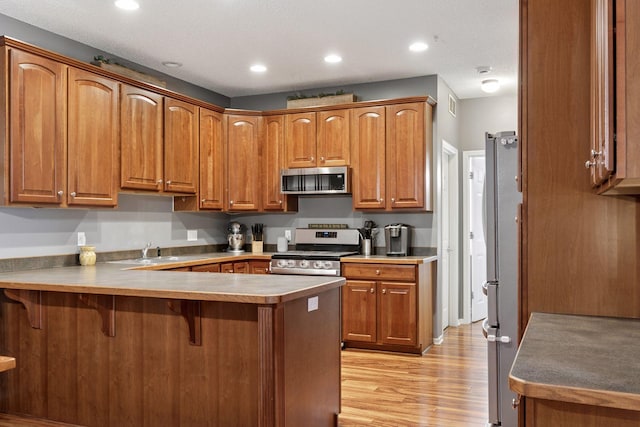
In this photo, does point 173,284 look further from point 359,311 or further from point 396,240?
point 396,240

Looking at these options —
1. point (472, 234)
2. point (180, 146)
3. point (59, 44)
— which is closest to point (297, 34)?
point (180, 146)

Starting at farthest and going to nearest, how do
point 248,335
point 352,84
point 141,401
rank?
point 352,84 → point 141,401 → point 248,335

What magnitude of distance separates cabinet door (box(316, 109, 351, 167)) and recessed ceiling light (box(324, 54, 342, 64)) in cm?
64

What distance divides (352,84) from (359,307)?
7.83ft

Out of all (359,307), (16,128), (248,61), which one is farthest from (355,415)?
(248,61)

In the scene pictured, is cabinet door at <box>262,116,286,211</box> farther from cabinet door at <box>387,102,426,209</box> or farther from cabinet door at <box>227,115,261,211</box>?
cabinet door at <box>387,102,426,209</box>

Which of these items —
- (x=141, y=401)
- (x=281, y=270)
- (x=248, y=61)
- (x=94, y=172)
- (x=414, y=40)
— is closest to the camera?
(x=141, y=401)

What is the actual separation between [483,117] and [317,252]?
8.48 ft

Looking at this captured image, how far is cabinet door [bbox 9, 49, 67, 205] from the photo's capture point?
11.3 feet

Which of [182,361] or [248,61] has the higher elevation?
[248,61]

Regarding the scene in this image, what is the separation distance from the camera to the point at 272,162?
5773 millimetres

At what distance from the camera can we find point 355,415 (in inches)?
131

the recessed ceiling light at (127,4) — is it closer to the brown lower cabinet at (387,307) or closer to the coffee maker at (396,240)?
the brown lower cabinet at (387,307)

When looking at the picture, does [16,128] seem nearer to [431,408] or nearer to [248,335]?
[248,335]
